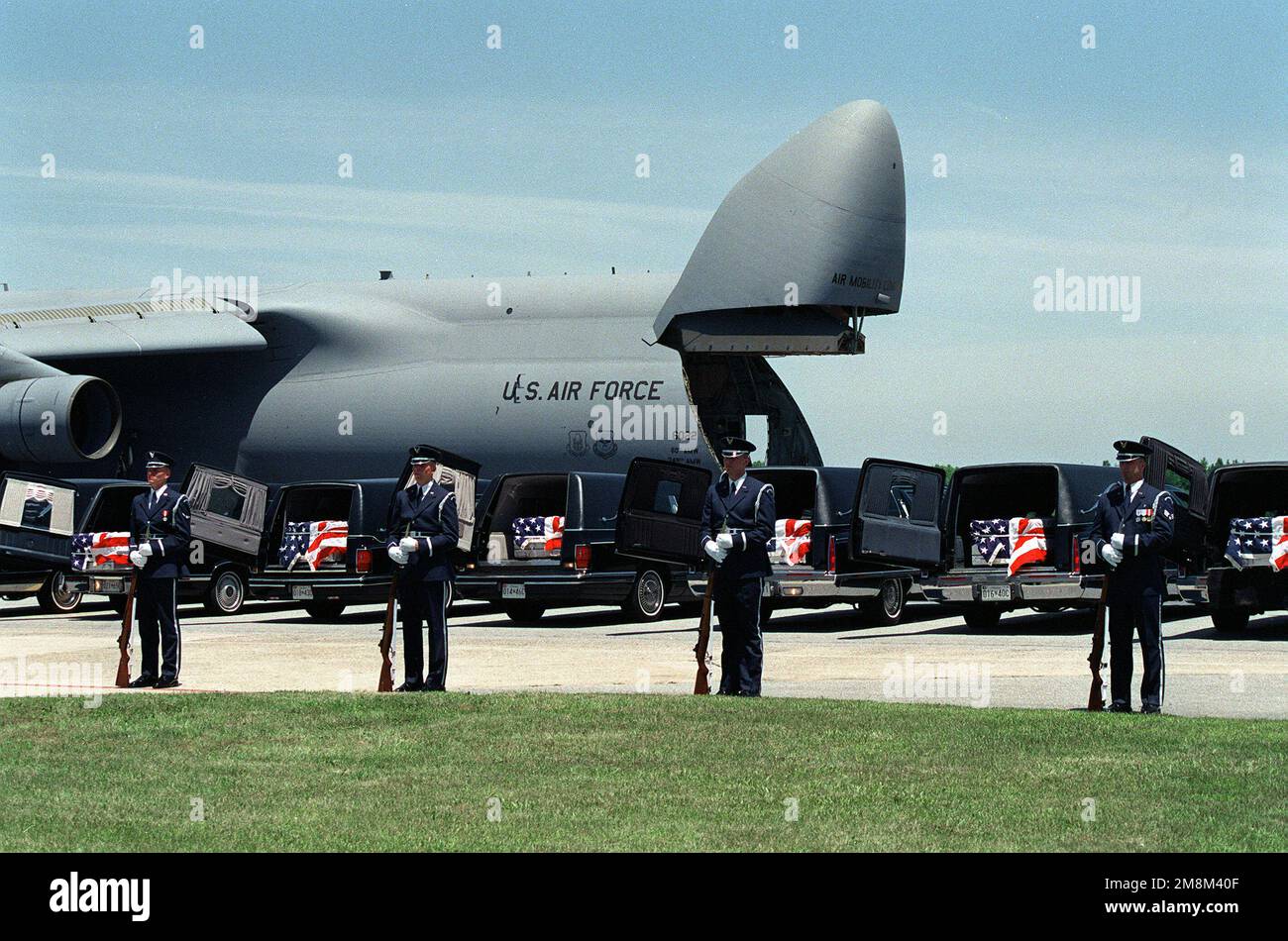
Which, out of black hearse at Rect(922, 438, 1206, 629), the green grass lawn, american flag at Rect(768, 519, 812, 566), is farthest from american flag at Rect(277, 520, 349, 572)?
the green grass lawn

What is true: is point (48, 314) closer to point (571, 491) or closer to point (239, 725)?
point (571, 491)

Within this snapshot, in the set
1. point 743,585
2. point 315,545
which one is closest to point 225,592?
point 315,545

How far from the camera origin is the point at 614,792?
8219 millimetres

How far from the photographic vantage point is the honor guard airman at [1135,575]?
11.4 meters

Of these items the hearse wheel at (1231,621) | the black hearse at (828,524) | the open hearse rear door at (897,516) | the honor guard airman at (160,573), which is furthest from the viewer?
the black hearse at (828,524)

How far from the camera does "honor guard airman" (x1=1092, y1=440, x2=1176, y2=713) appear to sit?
37.4 feet

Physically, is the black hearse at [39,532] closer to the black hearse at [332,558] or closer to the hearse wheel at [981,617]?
the black hearse at [332,558]

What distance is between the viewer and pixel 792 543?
68.5ft

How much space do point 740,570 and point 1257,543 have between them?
8.67m

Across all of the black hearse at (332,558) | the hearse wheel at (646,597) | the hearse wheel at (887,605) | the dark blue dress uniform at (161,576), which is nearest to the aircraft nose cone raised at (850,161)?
the hearse wheel at (887,605)

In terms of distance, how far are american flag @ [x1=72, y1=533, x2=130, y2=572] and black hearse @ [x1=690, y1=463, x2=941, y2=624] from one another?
8289mm

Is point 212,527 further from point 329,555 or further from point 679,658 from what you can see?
point 679,658

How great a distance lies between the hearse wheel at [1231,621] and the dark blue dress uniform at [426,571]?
9.96m
